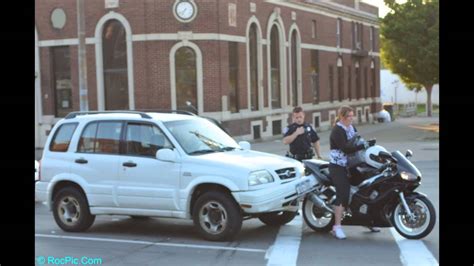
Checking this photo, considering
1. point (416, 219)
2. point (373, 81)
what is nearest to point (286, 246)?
point (416, 219)

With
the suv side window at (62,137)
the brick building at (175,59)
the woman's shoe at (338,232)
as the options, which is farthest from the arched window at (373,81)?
the woman's shoe at (338,232)

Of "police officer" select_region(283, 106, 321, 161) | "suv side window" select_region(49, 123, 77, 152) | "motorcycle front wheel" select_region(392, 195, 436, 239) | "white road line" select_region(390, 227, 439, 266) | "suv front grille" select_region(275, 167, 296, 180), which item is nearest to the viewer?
"white road line" select_region(390, 227, 439, 266)

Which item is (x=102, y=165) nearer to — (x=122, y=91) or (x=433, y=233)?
(x=433, y=233)

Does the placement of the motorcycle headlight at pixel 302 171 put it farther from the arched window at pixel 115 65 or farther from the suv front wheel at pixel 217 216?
the arched window at pixel 115 65

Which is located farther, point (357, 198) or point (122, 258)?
point (357, 198)

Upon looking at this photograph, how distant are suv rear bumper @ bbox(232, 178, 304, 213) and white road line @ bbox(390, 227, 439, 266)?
1563mm

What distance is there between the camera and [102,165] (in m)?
9.14

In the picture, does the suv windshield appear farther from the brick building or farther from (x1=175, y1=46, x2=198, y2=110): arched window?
(x1=175, y1=46, x2=198, y2=110): arched window

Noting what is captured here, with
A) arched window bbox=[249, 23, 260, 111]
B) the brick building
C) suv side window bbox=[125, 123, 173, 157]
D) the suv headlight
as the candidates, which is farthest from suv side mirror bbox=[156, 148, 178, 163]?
arched window bbox=[249, 23, 260, 111]

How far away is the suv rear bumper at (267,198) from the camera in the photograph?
8.18 meters

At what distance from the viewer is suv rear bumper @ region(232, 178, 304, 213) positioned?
8180 millimetres
